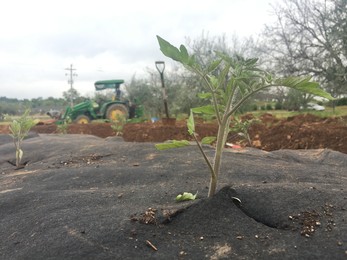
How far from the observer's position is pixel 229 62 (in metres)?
1.70

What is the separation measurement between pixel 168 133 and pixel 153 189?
639 cm

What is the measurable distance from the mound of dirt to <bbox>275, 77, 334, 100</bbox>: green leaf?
62 cm

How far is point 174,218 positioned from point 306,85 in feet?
2.97

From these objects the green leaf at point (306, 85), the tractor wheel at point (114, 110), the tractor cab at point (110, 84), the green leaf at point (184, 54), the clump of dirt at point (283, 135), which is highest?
the tractor cab at point (110, 84)

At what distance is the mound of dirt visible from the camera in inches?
57.3

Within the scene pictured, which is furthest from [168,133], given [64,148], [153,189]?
[153,189]

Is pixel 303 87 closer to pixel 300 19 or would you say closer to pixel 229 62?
pixel 229 62

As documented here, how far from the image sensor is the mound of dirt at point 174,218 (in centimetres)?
146

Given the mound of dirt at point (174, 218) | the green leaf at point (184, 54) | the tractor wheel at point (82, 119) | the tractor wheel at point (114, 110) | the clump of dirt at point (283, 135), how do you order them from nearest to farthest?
the mound of dirt at point (174, 218), the green leaf at point (184, 54), the clump of dirt at point (283, 135), the tractor wheel at point (114, 110), the tractor wheel at point (82, 119)

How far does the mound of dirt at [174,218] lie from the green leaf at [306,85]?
0.62 meters

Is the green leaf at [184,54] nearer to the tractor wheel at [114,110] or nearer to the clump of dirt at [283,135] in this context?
the clump of dirt at [283,135]

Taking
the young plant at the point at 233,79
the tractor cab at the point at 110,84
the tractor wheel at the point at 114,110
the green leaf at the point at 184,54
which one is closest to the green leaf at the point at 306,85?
the young plant at the point at 233,79

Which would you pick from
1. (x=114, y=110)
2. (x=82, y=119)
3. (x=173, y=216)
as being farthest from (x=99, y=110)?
(x=173, y=216)

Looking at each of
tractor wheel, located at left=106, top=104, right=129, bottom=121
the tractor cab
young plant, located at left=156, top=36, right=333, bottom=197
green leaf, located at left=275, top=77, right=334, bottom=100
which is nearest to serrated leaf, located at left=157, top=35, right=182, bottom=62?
young plant, located at left=156, top=36, right=333, bottom=197
